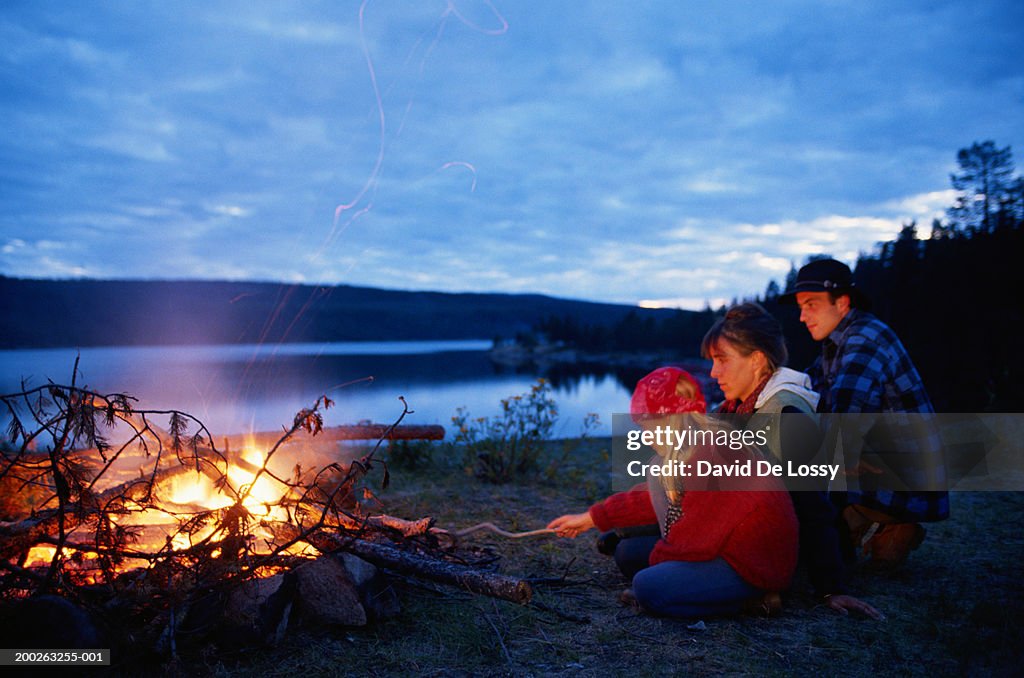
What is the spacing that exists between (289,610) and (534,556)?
6.19 feet

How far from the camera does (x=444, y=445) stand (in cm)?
852

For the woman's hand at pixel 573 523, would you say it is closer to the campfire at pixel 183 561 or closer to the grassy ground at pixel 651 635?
the grassy ground at pixel 651 635

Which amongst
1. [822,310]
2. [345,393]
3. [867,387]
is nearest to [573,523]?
[867,387]

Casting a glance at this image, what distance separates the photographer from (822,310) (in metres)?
4.22

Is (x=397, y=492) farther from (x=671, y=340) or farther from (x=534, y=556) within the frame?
(x=671, y=340)

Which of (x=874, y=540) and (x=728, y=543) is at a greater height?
(x=728, y=543)

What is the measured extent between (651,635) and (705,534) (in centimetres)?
57

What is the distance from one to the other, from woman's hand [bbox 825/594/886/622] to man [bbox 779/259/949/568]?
70cm

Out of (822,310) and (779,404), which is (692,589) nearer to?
(779,404)

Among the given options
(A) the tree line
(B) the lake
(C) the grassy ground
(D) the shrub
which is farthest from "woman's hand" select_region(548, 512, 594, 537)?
(A) the tree line

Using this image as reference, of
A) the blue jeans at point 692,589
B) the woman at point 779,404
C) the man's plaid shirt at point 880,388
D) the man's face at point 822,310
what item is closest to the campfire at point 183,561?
the blue jeans at point 692,589

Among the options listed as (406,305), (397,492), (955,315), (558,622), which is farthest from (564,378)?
(406,305)

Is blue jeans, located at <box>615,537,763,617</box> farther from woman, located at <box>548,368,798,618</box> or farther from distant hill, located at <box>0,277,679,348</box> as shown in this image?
distant hill, located at <box>0,277,679,348</box>

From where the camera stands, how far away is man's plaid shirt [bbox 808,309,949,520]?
390 centimetres
